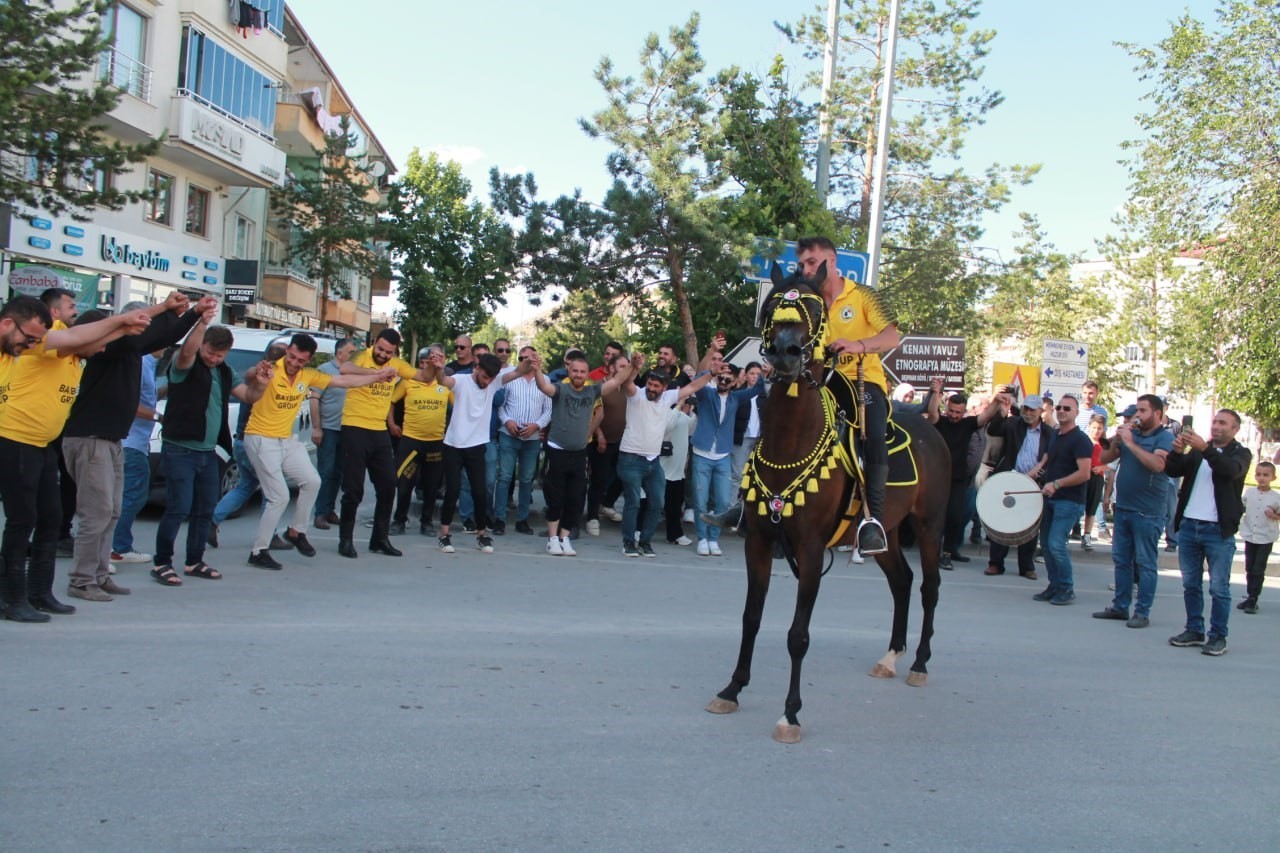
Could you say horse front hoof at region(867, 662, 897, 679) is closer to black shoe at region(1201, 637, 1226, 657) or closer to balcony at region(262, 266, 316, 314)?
black shoe at region(1201, 637, 1226, 657)

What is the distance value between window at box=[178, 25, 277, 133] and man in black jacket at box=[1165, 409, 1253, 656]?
2927cm

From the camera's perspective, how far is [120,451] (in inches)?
318

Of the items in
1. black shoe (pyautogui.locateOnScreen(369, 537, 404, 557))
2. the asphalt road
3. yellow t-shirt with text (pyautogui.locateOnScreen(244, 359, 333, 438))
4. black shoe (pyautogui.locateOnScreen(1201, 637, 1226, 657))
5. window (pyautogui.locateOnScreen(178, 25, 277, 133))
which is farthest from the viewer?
window (pyautogui.locateOnScreen(178, 25, 277, 133))

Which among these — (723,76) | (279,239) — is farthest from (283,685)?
(279,239)

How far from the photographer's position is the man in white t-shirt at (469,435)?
39.0 ft

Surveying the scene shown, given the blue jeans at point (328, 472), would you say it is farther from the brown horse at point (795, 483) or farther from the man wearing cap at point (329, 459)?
the brown horse at point (795, 483)

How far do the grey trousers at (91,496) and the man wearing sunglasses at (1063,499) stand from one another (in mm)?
9122

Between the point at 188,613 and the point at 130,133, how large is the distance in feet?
82.1

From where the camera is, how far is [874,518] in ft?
22.5

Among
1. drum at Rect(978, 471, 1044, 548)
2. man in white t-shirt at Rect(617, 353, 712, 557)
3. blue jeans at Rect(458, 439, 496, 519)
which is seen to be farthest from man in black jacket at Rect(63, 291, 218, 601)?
drum at Rect(978, 471, 1044, 548)

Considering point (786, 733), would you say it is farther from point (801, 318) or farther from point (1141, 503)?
point (1141, 503)

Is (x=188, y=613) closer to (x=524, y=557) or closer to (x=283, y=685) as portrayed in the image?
(x=283, y=685)

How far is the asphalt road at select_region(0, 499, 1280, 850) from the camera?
4.49 meters

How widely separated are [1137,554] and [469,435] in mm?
6745
